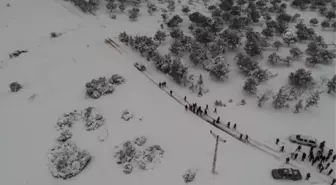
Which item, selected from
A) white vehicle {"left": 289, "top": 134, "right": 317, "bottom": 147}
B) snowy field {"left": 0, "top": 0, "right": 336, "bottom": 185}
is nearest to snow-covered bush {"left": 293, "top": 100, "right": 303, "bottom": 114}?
snowy field {"left": 0, "top": 0, "right": 336, "bottom": 185}

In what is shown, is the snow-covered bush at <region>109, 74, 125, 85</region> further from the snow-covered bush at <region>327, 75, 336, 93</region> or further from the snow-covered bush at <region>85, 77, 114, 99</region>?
the snow-covered bush at <region>327, 75, 336, 93</region>

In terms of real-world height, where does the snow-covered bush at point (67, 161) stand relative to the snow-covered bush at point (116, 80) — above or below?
below

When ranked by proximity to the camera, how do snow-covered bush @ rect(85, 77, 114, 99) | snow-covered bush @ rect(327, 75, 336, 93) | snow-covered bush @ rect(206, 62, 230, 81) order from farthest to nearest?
snow-covered bush @ rect(206, 62, 230, 81) → snow-covered bush @ rect(85, 77, 114, 99) → snow-covered bush @ rect(327, 75, 336, 93)

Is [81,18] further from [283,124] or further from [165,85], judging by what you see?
[283,124]

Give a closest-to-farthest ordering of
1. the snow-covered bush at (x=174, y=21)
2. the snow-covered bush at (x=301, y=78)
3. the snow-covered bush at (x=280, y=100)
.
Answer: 1. the snow-covered bush at (x=280, y=100)
2. the snow-covered bush at (x=301, y=78)
3. the snow-covered bush at (x=174, y=21)

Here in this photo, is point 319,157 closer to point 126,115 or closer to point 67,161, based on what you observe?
point 126,115

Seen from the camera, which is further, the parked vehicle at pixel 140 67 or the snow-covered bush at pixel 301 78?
the parked vehicle at pixel 140 67

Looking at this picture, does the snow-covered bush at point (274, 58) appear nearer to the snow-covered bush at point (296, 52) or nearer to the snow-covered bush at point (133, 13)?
the snow-covered bush at point (296, 52)

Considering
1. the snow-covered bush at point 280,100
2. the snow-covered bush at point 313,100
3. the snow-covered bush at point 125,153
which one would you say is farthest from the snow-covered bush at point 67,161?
the snow-covered bush at point 313,100
